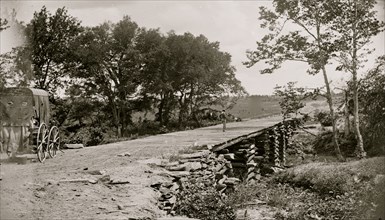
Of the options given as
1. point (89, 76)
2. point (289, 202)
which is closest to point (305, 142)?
point (89, 76)

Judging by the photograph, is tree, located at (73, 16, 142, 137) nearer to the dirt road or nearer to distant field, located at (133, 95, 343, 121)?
the dirt road

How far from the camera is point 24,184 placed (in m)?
7.45

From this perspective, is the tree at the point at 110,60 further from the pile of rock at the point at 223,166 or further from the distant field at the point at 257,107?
the distant field at the point at 257,107

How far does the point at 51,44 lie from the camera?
25.2 m

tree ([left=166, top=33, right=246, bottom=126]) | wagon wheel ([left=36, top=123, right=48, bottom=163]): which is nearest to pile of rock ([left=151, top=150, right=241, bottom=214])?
wagon wheel ([left=36, top=123, right=48, bottom=163])

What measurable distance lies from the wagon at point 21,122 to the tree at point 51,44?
13.7 meters

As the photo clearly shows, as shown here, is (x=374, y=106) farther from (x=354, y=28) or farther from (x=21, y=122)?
(x=21, y=122)

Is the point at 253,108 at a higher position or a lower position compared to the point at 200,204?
higher

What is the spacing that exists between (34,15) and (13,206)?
20352 mm

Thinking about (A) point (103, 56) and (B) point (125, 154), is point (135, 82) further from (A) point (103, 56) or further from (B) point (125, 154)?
(B) point (125, 154)

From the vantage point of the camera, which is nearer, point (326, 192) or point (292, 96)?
point (326, 192)

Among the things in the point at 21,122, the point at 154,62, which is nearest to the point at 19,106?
the point at 21,122

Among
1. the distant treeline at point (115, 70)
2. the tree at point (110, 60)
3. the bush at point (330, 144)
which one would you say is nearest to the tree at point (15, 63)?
the distant treeline at point (115, 70)

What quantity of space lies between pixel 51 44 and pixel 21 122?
16376 mm
